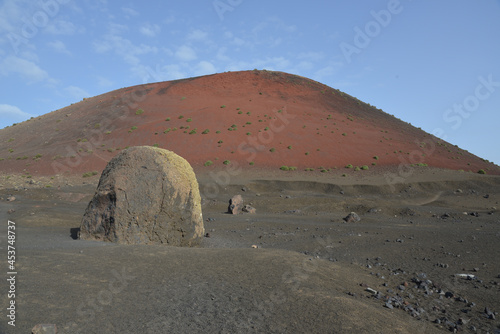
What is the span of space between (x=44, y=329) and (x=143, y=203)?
5118mm

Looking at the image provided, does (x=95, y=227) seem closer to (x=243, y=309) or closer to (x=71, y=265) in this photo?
(x=71, y=265)

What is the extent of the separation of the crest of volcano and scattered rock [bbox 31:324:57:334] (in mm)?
29784

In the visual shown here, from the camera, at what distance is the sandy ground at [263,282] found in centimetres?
409

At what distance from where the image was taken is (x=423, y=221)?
14492 millimetres

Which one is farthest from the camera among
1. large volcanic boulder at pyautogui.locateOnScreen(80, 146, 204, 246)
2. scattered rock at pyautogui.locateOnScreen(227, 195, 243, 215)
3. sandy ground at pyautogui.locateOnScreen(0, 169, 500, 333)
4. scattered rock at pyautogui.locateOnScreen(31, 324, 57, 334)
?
scattered rock at pyautogui.locateOnScreen(227, 195, 243, 215)

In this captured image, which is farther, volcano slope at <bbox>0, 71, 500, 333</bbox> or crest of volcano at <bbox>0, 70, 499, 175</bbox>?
crest of volcano at <bbox>0, 70, 499, 175</bbox>

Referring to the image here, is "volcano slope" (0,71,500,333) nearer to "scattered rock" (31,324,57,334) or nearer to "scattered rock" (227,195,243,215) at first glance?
"scattered rock" (31,324,57,334)

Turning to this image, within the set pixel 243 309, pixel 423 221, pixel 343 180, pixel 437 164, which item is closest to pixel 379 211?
pixel 423 221

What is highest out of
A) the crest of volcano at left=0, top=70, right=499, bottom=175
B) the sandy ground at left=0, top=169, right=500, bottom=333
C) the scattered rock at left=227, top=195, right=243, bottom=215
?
the crest of volcano at left=0, top=70, right=499, bottom=175

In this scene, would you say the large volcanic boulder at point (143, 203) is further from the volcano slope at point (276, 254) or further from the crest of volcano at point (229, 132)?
the crest of volcano at point (229, 132)

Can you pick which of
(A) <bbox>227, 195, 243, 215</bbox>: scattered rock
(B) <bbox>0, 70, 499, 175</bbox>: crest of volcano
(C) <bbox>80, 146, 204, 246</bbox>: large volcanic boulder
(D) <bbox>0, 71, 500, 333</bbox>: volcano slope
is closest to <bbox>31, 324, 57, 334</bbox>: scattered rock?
(D) <bbox>0, 71, 500, 333</bbox>: volcano slope

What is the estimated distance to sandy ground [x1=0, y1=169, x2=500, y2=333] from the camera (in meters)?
4.09

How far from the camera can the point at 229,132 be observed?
40062 millimetres

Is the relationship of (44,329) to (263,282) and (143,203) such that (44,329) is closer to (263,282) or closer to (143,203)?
(263,282)
